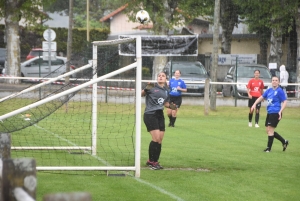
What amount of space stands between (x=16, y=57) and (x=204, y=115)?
12342mm

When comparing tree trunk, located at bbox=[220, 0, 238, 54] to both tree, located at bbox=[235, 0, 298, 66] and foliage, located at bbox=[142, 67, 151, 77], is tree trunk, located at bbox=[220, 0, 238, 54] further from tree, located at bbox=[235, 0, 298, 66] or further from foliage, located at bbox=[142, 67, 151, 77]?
foliage, located at bbox=[142, 67, 151, 77]

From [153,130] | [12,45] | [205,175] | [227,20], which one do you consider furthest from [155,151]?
[227,20]

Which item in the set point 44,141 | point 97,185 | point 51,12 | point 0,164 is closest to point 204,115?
point 44,141

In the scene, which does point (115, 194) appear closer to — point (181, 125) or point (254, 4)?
point (181, 125)

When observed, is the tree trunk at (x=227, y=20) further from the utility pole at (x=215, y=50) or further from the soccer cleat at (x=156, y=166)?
the soccer cleat at (x=156, y=166)

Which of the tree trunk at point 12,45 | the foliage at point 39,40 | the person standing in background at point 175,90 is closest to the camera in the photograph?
the person standing in background at point 175,90

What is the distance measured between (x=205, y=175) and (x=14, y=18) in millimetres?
23947

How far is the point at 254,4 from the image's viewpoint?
38094 mm

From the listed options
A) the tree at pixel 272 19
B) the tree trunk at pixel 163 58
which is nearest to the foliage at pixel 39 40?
the tree at pixel 272 19

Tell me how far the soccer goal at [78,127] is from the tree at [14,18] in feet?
26.9

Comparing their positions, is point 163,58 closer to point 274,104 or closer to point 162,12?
point 162,12

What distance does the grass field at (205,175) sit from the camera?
10086 millimetres

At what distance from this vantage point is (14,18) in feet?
111

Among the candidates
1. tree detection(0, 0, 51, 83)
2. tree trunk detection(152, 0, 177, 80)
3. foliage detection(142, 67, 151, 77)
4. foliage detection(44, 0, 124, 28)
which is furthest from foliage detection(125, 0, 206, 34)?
foliage detection(44, 0, 124, 28)
